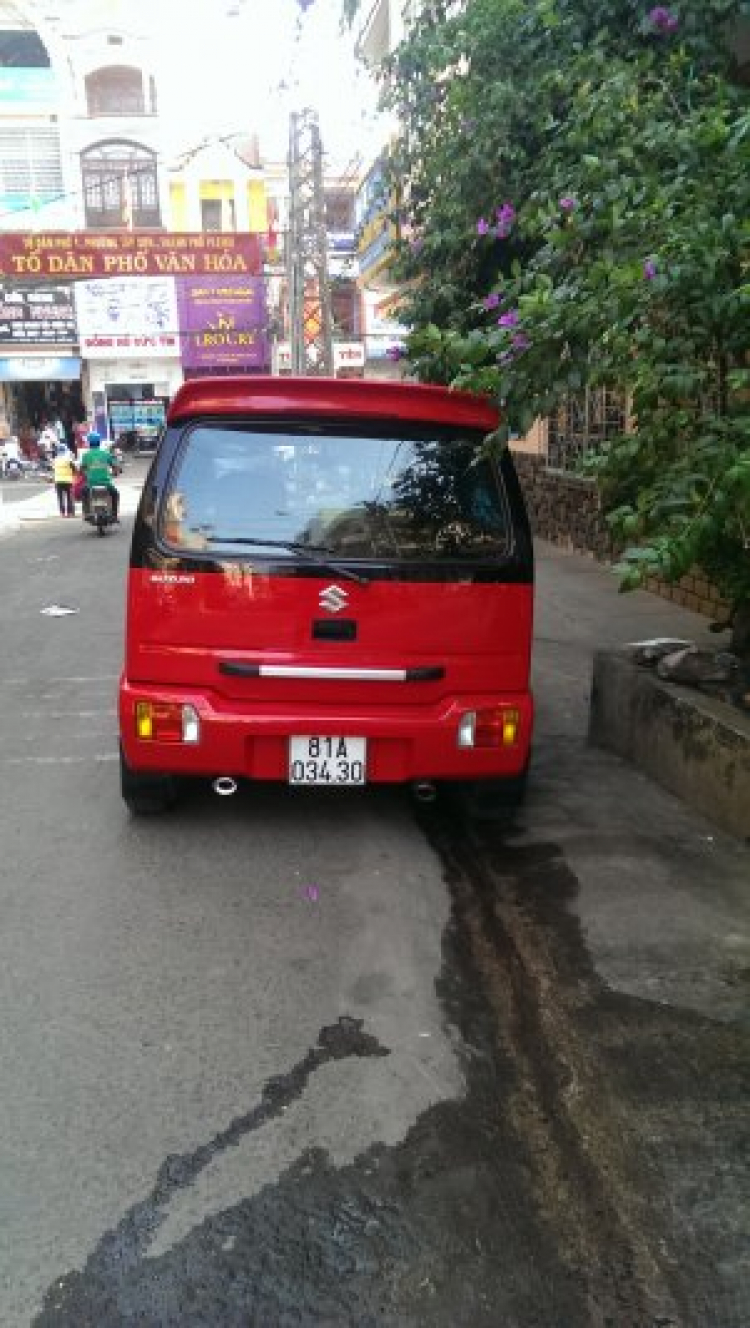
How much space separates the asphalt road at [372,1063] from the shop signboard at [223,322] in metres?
31.2

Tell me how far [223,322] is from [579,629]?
28.1 m

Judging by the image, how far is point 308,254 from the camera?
21.2 meters

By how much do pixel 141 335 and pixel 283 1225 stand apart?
34.4m

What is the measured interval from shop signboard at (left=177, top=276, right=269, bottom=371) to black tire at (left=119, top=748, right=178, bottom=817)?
31.5m

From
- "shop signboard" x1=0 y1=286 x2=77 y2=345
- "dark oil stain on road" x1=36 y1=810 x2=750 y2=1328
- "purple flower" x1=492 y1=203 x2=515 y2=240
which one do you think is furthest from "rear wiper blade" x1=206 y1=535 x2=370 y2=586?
"shop signboard" x1=0 y1=286 x2=77 y2=345

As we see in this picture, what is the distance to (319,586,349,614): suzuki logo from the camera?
4.07 metres

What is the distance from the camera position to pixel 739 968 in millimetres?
3451

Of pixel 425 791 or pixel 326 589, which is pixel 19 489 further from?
pixel 326 589

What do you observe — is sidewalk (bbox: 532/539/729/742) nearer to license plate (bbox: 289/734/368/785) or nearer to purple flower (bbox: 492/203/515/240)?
license plate (bbox: 289/734/368/785)

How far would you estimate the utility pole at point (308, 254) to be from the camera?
63.6 ft

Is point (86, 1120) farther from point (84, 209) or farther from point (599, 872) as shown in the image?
point (84, 209)

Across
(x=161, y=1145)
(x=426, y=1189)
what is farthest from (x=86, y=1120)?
(x=426, y=1189)

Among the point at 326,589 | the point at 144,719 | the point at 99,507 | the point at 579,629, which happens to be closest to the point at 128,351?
the point at 99,507

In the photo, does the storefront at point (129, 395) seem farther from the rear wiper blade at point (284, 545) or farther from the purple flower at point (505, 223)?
the rear wiper blade at point (284, 545)
